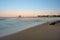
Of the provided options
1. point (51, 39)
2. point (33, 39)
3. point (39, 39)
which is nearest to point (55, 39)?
point (51, 39)

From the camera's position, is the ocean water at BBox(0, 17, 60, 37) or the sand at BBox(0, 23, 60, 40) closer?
the sand at BBox(0, 23, 60, 40)

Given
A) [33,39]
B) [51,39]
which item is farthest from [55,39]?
[33,39]

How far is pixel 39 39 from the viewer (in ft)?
17.1

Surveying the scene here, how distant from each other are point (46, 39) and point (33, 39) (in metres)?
0.68

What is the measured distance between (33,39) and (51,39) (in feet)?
3.07

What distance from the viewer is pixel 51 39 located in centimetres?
515

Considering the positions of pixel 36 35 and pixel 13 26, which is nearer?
pixel 36 35

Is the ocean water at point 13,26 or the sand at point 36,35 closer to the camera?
the sand at point 36,35

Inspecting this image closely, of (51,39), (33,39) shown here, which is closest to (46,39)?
(51,39)

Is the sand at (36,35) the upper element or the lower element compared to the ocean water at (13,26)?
upper

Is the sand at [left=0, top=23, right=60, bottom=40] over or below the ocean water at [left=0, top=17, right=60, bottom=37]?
over

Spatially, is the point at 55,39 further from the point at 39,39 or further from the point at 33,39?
the point at 33,39

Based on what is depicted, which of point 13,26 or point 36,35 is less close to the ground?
point 36,35

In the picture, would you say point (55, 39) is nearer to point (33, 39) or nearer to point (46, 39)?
point (46, 39)
